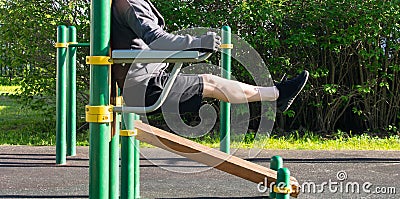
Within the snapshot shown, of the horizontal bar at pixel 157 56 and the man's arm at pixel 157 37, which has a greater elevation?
the man's arm at pixel 157 37

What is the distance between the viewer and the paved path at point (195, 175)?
3646 millimetres

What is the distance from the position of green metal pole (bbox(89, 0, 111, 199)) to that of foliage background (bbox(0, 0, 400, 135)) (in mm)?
3910

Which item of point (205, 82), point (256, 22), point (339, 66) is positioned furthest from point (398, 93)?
point (205, 82)

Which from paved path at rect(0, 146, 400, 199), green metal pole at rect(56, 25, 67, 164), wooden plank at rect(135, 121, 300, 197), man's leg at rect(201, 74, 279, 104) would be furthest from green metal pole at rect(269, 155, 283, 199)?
green metal pole at rect(56, 25, 67, 164)

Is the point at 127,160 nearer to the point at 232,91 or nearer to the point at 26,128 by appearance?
the point at 232,91

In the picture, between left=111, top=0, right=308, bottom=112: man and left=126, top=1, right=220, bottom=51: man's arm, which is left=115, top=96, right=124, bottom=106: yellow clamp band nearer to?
left=111, top=0, right=308, bottom=112: man

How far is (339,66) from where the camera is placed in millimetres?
6828

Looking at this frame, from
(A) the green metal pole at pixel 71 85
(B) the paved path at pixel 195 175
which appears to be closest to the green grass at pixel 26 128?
(B) the paved path at pixel 195 175

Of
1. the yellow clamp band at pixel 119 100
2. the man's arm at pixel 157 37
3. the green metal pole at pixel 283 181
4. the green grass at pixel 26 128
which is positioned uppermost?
the man's arm at pixel 157 37

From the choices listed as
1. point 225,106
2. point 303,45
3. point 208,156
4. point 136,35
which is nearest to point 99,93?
point 136,35

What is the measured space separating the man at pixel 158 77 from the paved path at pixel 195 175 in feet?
2.31

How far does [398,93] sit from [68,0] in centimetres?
381

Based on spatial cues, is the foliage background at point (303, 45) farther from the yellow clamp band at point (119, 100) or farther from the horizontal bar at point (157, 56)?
the horizontal bar at point (157, 56)

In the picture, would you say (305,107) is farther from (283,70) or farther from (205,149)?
(205,149)
